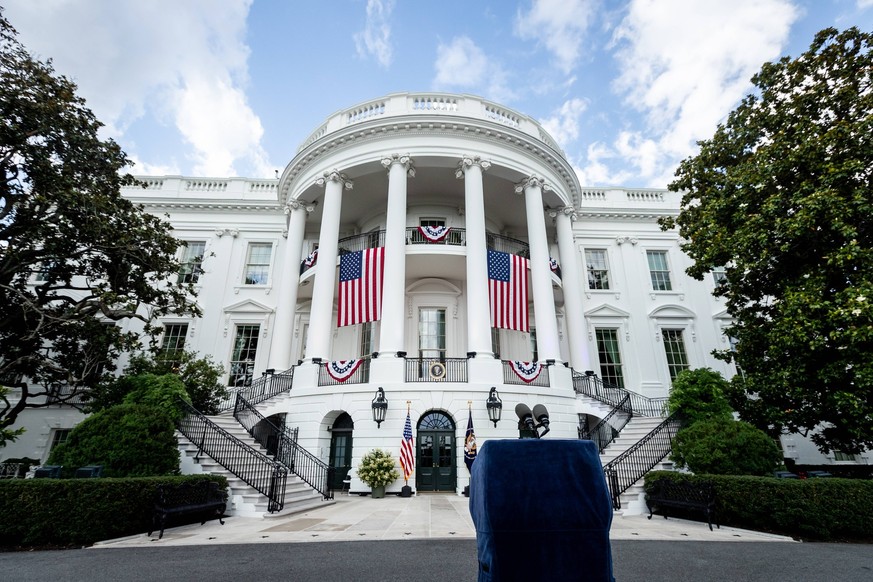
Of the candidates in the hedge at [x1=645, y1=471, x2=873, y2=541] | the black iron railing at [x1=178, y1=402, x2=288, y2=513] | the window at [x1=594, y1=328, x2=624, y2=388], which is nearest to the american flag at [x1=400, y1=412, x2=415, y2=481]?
the black iron railing at [x1=178, y1=402, x2=288, y2=513]

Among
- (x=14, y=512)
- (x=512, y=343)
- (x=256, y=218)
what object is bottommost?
(x=14, y=512)

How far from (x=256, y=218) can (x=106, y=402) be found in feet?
35.3

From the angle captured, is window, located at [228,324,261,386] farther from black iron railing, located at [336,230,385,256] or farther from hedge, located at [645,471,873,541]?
hedge, located at [645,471,873,541]

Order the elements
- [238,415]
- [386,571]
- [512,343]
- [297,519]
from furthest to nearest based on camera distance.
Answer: [512,343] → [238,415] → [297,519] → [386,571]

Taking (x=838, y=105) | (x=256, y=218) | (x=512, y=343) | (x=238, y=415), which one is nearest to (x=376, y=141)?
(x=256, y=218)

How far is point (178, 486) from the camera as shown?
8047 mm

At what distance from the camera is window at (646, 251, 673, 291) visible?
20.6 m

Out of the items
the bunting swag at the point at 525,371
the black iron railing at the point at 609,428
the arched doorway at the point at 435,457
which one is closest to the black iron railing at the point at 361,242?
the bunting swag at the point at 525,371

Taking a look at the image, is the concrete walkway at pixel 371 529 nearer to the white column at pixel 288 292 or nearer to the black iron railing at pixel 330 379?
the black iron railing at pixel 330 379

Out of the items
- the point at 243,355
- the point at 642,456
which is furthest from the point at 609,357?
the point at 243,355

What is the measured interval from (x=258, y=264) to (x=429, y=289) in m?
8.76

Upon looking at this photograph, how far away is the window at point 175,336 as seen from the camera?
1803cm

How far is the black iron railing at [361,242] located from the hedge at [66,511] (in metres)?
10.9

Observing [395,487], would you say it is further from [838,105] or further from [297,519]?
[838,105]
